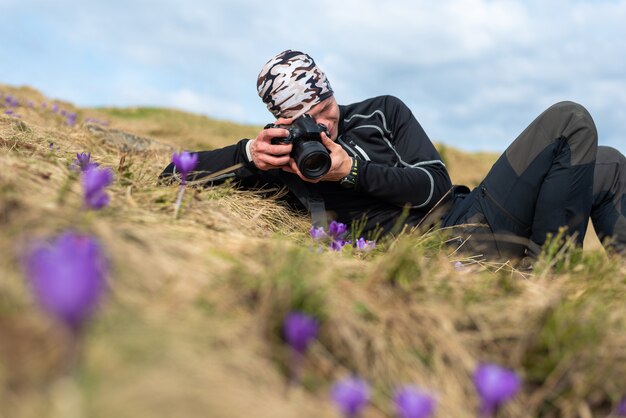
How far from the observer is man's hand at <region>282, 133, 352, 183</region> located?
3271 millimetres

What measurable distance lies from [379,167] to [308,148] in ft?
1.74

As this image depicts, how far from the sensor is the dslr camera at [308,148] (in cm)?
311

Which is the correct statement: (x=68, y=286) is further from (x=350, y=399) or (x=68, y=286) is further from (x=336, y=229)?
(x=336, y=229)

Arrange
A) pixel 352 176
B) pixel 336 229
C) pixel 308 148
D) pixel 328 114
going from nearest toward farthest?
1. pixel 336 229
2. pixel 308 148
3. pixel 352 176
4. pixel 328 114

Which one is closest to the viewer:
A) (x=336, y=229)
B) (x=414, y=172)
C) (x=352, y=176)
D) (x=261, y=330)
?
(x=261, y=330)

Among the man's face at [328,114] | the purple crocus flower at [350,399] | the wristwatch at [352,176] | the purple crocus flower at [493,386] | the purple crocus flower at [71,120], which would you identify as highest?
the man's face at [328,114]

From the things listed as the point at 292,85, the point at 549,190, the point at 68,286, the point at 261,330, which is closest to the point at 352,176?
the point at 292,85

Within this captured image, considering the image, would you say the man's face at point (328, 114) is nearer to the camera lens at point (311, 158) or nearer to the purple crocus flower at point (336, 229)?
the camera lens at point (311, 158)

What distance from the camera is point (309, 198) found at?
141 inches

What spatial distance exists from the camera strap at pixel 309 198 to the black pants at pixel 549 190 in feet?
2.69

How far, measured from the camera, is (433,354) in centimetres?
153

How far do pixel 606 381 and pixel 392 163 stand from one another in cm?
237

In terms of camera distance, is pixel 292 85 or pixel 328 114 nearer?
pixel 292 85

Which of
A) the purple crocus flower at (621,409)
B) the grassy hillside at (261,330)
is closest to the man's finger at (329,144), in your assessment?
the grassy hillside at (261,330)
